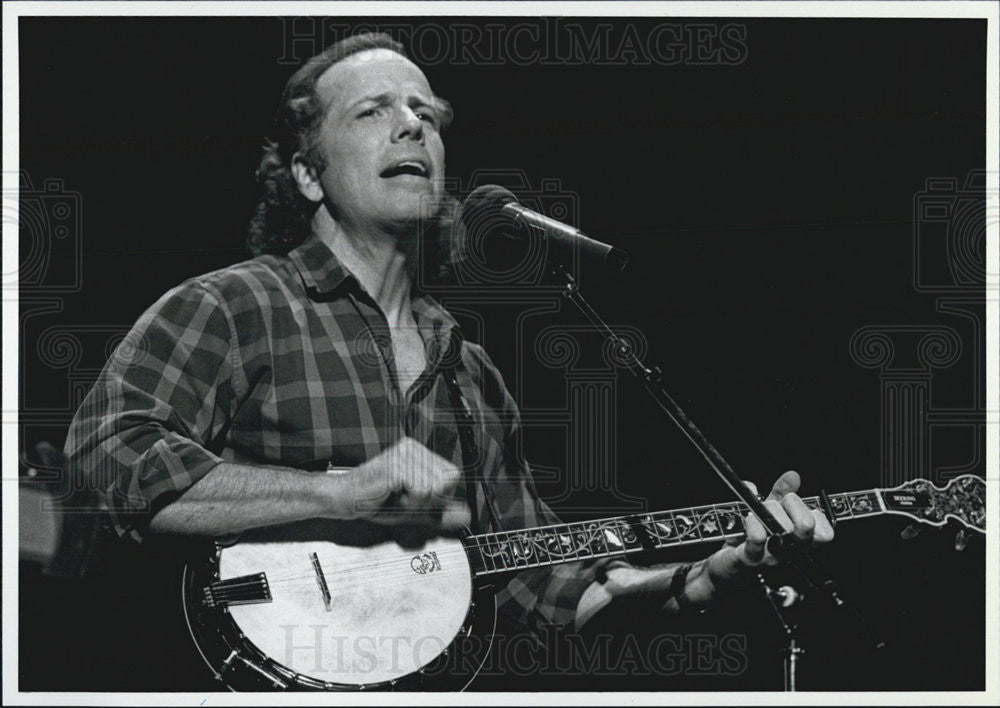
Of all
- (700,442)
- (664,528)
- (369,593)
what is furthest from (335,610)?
(700,442)

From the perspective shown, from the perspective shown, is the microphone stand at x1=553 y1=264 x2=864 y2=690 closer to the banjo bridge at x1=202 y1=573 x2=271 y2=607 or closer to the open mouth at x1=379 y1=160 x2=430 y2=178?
the open mouth at x1=379 y1=160 x2=430 y2=178

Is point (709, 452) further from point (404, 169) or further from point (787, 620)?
point (404, 169)

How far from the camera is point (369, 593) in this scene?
2.50 meters

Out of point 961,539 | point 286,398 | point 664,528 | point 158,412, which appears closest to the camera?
point 158,412

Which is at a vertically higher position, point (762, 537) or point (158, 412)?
point (158, 412)

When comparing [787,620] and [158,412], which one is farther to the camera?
[787,620]

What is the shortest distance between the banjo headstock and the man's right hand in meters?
1.08

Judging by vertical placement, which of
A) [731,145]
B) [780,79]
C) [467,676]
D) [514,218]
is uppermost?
[780,79]

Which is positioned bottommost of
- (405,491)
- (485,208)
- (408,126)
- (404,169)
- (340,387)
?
(405,491)

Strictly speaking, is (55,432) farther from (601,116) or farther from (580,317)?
(601,116)

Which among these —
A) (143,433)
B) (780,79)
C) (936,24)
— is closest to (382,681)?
(143,433)

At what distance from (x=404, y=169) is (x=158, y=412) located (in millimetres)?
831

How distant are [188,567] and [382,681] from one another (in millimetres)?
519

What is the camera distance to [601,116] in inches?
113
